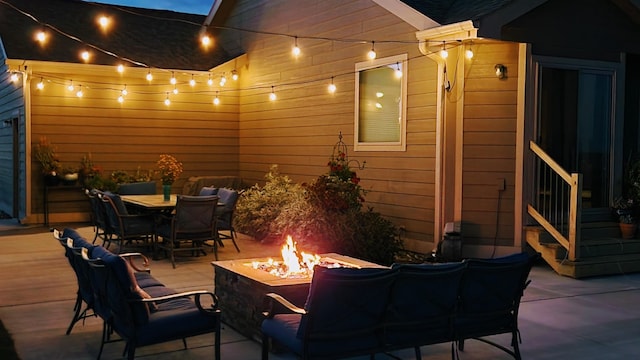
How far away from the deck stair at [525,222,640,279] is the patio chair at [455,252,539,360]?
11.7 ft

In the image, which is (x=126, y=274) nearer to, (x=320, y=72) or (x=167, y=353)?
(x=167, y=353)

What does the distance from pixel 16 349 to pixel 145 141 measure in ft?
28.3

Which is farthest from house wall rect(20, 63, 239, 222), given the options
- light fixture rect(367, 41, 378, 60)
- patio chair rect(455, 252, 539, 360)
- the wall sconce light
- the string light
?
patio chair rect(455, 252, 539, 360)

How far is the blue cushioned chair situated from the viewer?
380 cm

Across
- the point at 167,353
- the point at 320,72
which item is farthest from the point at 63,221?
the point at 167,353

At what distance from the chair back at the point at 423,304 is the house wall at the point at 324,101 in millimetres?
4713

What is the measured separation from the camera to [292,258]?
5457mm

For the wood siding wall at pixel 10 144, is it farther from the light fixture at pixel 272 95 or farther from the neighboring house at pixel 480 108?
the light fixture at pixel 272 95

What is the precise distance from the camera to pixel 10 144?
13.6 m

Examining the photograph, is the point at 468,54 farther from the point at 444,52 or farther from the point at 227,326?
the point at 227,326

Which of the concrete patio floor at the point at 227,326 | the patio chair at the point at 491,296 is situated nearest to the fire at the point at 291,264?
the concrete patio floor at the point at 227,326

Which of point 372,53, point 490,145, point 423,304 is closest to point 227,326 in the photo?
point 423,304

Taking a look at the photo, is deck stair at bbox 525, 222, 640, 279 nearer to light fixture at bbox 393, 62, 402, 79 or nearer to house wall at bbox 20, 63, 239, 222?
light fixture at bbox 393, 62, 402, 79

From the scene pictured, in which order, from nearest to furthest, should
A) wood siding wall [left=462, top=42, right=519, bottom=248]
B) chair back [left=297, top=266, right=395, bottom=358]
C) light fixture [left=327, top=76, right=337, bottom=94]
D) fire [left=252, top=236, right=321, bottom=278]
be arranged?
chair back [left=297, top=266, right=395, bottom=358] < fire [left=252, top=236, right=321, bottom=278] < wood siding wall [left=462, top=42, right=519, bottom=248] < light fixture [left=327, top=76, right=337, bottom=94]
